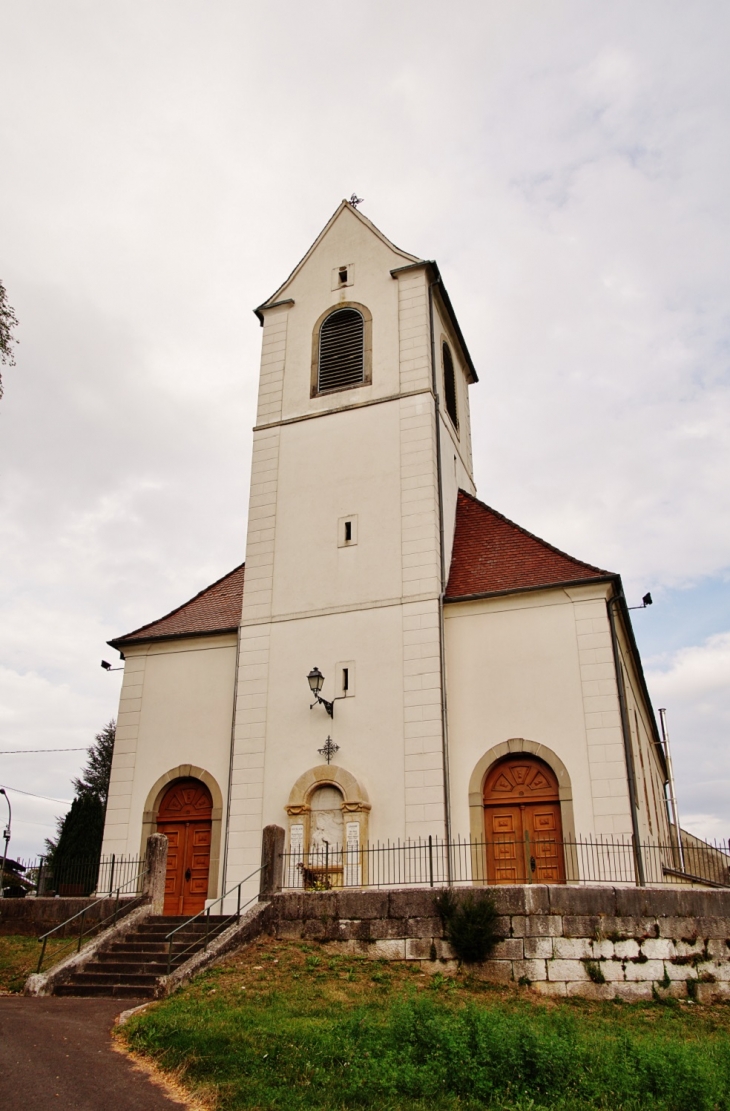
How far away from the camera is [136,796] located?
20328 mm

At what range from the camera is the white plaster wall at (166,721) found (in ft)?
66.1

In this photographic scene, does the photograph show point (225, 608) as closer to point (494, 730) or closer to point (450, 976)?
point (494, 730)

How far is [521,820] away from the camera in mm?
17359

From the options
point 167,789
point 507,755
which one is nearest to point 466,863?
point 507,755

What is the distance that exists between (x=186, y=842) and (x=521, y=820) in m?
7.45

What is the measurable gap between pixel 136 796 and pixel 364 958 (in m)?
8.87

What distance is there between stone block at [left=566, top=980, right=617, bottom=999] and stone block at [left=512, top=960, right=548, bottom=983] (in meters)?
0.37

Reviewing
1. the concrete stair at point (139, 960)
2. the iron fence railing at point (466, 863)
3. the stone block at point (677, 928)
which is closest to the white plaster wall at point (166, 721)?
the iron fence railing at point (466, 863)

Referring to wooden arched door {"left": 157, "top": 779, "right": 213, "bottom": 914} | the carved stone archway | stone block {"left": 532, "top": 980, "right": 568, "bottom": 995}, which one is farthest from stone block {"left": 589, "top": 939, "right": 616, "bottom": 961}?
wooden arched door {"left": 157, "top": 779, "right": 213, "bottom": 914}

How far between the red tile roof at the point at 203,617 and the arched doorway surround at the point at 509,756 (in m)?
6.81

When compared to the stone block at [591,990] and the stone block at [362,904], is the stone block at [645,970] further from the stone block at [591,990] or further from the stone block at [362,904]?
the stone block at [362,904]

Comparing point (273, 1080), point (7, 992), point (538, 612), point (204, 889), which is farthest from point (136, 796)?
point (273, 1080)

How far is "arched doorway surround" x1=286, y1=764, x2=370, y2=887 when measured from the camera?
689 inches

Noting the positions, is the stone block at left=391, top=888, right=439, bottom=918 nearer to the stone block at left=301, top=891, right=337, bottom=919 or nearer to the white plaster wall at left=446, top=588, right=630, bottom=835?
the stone block at left=301, top=891, right=337, bottom=919
